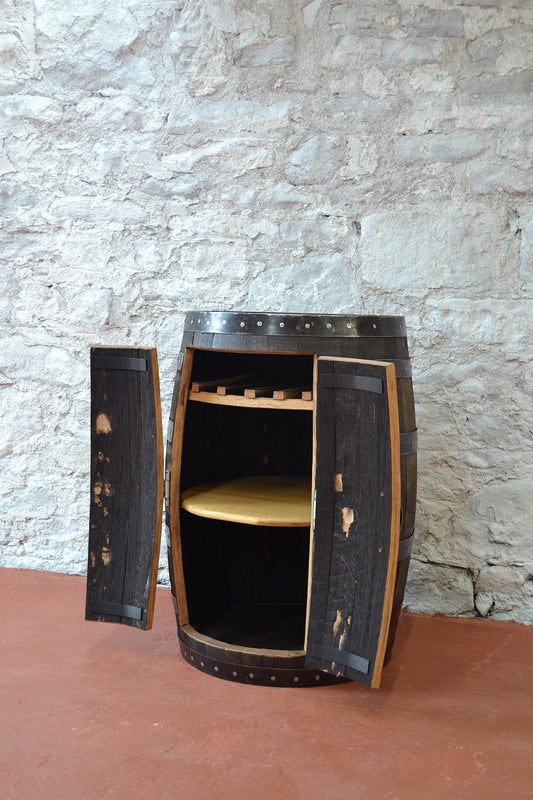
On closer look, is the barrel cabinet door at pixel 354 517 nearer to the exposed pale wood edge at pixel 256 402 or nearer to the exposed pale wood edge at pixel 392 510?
the exposed pale wood edge at pixel 392 510

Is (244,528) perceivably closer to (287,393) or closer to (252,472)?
(252,472)

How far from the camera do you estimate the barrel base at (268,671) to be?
218 cm

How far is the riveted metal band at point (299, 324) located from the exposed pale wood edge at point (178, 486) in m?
0.16

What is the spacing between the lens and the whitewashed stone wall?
2633mm

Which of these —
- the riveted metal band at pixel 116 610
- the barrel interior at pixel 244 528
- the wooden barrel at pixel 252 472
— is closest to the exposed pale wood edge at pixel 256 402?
the wooden barrel at pixel 252 472

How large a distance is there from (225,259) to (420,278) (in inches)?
28.3

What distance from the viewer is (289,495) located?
2.42m

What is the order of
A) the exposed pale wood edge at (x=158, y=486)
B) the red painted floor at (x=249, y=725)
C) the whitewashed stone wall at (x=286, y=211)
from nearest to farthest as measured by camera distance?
the red painted floor at (x=249, y=725) < the exposed pale wood edge at (x=158, y=486) < the whitewashed stone wall at (x=286, y=211)

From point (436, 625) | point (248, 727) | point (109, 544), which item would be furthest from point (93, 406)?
point (436, 625)

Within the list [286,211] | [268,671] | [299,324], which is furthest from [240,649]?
[286,211]

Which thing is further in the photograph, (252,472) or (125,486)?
(252,472)

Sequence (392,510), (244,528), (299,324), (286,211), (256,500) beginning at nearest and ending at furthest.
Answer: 1. (392,510)
2. (299,324)
3. (256,500)
4. (244,528)
5. (286,211)

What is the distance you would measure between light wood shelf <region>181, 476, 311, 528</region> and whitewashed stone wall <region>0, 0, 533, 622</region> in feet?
1.78

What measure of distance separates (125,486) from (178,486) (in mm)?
160
